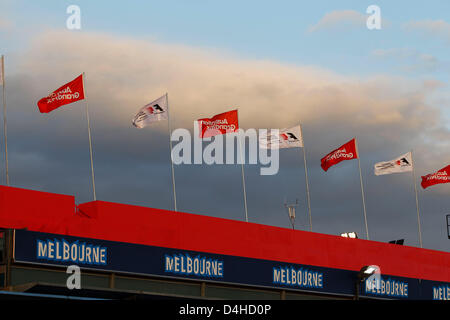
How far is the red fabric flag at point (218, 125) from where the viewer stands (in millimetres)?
31703

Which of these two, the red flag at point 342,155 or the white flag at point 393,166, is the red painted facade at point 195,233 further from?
the red flag at point 342,155

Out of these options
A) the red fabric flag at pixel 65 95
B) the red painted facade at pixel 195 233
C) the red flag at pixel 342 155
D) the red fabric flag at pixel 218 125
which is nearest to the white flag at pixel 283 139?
the red flag at pixel 342 155

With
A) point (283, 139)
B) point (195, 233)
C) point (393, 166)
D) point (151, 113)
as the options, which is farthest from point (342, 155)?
point (195, 233)

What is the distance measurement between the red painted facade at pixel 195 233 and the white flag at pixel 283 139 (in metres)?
4.82

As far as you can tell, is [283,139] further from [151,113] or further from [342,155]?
[151,113]

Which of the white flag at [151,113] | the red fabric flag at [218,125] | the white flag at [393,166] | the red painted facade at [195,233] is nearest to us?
the red painted facade at [195,233]

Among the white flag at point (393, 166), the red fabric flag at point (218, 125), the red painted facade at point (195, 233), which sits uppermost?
the red fabric flag at point (218, 125)

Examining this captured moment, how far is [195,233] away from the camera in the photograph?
27.9 m

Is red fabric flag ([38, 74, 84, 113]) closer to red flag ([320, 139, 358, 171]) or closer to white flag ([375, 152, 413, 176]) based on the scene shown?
red flag ([320, 139, 358, 171])

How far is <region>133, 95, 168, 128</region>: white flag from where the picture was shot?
30.8 meters

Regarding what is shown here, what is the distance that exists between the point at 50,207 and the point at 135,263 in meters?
3.58

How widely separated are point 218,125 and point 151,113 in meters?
3.11
